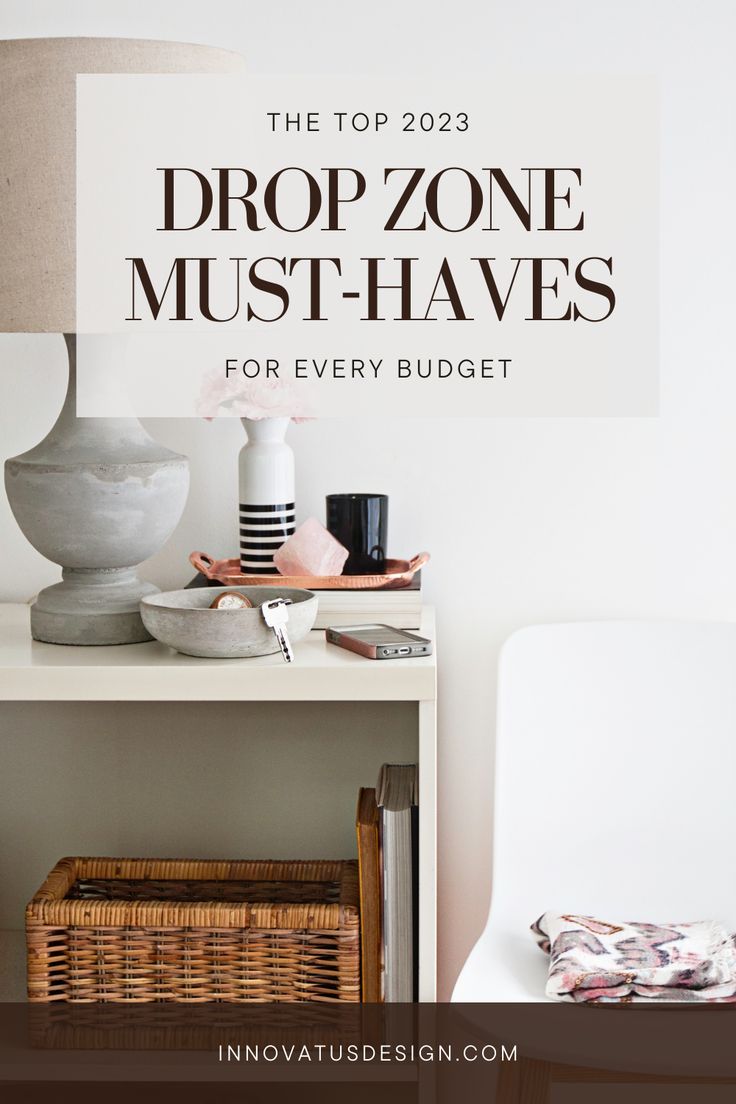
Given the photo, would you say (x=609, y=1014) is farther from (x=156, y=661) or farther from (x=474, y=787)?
(x=156, y=661)

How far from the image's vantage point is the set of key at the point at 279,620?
4.19 feet

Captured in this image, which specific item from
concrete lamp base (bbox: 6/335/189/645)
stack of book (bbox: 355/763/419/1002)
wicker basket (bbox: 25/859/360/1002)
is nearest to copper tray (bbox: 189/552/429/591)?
concrete lamp base (bbox: 6/335/189/645)

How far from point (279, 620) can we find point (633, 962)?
53 centimetres

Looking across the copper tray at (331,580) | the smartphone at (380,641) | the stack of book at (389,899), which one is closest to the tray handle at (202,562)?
the copper tray at (331,580)

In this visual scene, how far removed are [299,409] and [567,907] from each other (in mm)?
684

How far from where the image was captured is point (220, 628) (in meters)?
1.28

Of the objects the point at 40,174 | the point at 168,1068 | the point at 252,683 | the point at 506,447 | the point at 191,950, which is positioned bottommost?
the point at 168,1068

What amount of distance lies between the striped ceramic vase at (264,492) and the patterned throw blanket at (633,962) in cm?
54

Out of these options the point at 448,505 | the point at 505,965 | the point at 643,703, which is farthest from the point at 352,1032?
the point at 448,505

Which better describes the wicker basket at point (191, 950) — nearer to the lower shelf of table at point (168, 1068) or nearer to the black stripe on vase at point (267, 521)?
the lower shelf of table at point (168, 1068)

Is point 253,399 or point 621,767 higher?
point 253,399

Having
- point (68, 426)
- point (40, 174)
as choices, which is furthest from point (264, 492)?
point (40, 174)

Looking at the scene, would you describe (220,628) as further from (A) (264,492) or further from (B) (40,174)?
(B) (40,174)

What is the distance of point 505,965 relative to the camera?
53.1 inches
